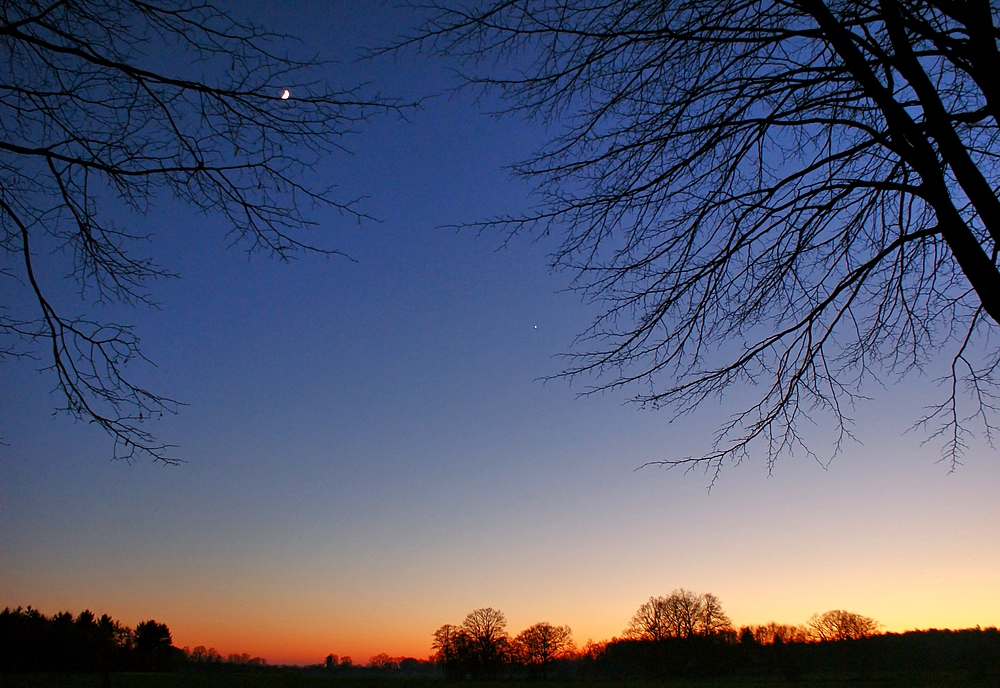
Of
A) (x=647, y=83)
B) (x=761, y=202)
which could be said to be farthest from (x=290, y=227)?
(x=761, y=202)

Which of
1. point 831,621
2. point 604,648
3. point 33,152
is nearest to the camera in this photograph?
point 33,152

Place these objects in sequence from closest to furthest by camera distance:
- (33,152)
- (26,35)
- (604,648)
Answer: (26,35) → (33,152) → (604,648)

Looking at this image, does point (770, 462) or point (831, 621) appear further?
point (831, 621)

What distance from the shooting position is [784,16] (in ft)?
11.6

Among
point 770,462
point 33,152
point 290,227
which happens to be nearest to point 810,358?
point 770,462

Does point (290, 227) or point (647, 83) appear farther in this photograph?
point (647, 83)

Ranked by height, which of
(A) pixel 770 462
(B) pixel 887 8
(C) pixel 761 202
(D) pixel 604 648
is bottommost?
(D) pixel 604 648

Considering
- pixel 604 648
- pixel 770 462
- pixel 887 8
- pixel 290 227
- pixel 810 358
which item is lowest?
pixel 604 648

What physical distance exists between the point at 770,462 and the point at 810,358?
2.38 feet

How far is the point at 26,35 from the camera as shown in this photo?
2.63 m

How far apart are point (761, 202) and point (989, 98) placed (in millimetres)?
1148

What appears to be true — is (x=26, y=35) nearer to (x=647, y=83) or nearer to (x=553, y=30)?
(x=553, y=30)

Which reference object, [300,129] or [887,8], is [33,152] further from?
[887,8]

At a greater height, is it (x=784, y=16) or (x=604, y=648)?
(x=784, y=16)
